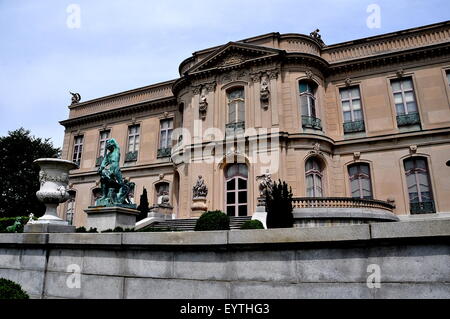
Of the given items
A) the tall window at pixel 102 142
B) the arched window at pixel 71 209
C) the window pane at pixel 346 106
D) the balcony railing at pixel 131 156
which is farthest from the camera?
the tall window at pixel 102 142

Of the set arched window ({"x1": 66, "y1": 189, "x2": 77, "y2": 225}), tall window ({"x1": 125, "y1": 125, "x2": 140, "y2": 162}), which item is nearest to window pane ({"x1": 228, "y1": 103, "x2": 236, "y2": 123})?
tall window ({"x1": 125, "y1": 125, "x2": 140, "y2": 162})

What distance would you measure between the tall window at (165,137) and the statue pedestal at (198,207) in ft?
26.3

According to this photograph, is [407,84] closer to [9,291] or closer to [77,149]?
[9,291]

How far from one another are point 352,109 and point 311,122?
3.38 metres

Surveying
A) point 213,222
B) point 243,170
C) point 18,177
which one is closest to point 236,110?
point 243,170

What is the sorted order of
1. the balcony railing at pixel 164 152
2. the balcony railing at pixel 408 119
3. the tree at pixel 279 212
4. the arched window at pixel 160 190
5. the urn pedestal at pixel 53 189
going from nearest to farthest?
the urn pedestal at pixel 53 189 < the tree at pixel 279 212 < the balcony railing at pixel 408 119 < the arched window at pixel 160 190 < the balcony railing at pixel 164 152

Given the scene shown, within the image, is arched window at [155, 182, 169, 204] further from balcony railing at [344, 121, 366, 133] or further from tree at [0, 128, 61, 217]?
tree at [0, 128, 61, 217]

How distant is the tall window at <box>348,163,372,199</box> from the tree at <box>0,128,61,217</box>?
103 feet

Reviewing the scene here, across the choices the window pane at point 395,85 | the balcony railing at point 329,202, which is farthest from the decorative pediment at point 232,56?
the balcony railing at point 329,202

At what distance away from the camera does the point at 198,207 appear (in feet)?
57.6

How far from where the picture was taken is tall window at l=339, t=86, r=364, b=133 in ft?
65.2

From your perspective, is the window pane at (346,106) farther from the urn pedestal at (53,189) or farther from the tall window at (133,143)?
the urn pedestal at (53,189)

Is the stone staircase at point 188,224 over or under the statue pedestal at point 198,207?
under

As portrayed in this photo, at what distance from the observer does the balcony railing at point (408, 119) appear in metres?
18.6
